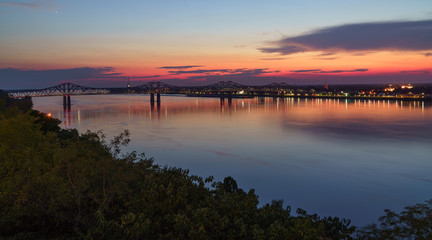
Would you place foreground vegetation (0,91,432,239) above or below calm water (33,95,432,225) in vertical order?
above

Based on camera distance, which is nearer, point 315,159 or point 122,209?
point 122,209

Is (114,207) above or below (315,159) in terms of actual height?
above

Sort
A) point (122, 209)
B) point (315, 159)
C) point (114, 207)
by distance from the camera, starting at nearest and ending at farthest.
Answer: point (122, 209) → point (114, 207) → point (315, 159)

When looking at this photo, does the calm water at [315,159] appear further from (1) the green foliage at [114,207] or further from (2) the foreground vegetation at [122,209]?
(1) the green foliage at [114,207]

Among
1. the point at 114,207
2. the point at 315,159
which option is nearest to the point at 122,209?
the point at 114,207

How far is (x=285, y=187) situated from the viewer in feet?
123

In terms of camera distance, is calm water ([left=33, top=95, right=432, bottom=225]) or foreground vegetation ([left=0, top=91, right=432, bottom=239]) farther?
calm water ([left=33, top=95, right=432, bottom=225])

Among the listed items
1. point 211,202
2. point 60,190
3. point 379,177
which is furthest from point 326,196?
point 60,190

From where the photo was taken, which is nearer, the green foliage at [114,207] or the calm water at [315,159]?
the green foliage at [114,207]

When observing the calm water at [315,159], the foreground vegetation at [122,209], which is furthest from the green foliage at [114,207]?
the calm water at [315,159]

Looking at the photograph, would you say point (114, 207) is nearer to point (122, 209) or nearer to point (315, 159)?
point (122, 209)

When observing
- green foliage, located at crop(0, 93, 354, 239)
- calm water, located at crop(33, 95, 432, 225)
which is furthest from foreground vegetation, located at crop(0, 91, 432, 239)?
calm water, located at crop(33, 95, 432, 225)

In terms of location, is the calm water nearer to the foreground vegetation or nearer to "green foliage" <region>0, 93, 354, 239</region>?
the foreground vegetation

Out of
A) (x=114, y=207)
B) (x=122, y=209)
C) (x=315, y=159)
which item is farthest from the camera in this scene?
(x=315, y=159)
